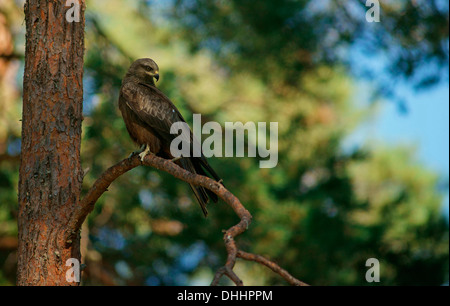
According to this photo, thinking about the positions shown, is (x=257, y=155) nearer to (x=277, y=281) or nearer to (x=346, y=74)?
(x=277, y=281)

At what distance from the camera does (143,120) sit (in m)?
5.52

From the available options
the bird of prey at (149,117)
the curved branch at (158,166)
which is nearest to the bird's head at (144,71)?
the bird of prey at (149,117)

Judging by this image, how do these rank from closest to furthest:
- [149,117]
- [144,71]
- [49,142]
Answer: [49,142]
[149,117]
[144,71]

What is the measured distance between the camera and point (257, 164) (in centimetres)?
1034

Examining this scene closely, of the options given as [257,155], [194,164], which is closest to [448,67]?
[257,155]

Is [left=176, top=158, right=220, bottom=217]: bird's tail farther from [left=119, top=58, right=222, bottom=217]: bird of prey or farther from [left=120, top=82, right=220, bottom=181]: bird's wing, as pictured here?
[left=120, top=82, right=220, bottom=181]: bird's wing

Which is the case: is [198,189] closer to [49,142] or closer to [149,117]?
[149,117]

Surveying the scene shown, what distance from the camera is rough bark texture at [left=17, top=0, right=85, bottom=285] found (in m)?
4.17

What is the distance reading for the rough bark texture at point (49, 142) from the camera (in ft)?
13.7

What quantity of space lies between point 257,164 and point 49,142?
20.8ft

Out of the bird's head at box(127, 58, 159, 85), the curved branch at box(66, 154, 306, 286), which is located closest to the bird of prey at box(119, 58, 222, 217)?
the bird's head at box(127, 58, 159, 85)

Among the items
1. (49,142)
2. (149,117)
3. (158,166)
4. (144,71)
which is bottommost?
(158,166)

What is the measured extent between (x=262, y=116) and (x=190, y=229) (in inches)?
163

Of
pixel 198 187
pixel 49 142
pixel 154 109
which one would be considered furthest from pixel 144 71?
pixel 49 142
